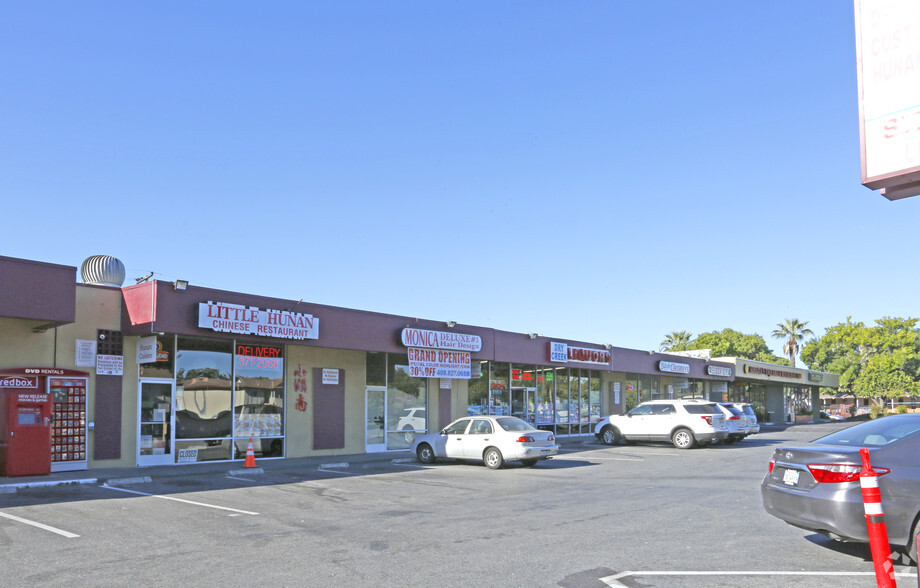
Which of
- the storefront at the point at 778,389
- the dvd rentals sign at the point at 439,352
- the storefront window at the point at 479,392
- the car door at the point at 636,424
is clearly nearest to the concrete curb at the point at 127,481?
the dvd rentals sign at the point at 439,352

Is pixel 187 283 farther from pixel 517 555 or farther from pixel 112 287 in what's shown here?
pixel 517 555

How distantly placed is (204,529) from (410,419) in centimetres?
1599

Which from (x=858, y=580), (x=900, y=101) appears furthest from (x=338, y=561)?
(x=900, y=101)

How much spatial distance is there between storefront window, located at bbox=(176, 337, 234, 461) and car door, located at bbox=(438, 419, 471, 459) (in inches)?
229

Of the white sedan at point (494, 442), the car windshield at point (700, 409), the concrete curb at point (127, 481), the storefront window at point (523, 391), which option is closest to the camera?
the concrete curb at point (127, 481)

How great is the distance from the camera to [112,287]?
59.5ft

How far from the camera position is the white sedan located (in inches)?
735

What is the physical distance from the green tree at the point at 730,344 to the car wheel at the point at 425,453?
226 ft

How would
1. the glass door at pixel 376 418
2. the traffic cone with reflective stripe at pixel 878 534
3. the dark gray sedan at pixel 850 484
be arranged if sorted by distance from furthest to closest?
the glass door at pixel 376 418 → the dark gray sedan at pixel 850 484 → the traffic cone with reflective stripe at pixel 878 534

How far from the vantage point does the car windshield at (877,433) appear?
7.71 meters

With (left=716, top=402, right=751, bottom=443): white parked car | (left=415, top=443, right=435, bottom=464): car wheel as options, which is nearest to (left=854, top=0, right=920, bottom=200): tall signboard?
(left=415, top=443, right=435, bottom=464): car wheel

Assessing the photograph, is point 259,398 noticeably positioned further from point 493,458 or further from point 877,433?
point 877,433

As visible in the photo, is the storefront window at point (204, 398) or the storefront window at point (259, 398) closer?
the storefront window at point (204, 398)

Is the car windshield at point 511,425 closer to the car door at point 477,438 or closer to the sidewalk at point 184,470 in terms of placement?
the car door at point 477,438
